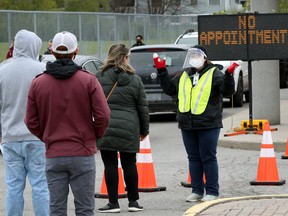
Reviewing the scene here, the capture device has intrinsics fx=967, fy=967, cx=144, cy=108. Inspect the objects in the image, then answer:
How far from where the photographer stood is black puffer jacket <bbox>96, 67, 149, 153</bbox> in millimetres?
9984

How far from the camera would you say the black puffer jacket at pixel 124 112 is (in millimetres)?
9984

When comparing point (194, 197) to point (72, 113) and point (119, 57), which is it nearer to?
point (119, 57)

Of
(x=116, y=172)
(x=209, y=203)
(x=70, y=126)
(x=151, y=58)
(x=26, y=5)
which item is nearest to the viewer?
(x=70, y=126)

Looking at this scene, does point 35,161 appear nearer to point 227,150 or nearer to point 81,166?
point 81,166

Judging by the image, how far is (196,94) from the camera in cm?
1040

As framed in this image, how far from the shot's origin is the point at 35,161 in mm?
8141

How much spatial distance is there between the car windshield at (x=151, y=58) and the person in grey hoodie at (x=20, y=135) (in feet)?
40.5

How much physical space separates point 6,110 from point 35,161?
1.67ft

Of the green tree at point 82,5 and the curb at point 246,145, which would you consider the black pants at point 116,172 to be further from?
the green tree at point 82,5

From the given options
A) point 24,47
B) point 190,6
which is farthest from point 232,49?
point 190,6

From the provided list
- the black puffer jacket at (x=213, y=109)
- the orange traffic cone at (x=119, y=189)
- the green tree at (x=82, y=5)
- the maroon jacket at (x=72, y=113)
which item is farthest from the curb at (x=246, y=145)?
the green tree at (x=82, y=5)

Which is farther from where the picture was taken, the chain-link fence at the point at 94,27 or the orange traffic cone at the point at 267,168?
the chain-link fence at the point at 94,27

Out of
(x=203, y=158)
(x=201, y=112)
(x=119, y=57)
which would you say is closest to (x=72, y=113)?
(x=119, y=57)

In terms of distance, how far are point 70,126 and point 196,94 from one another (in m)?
3.34
